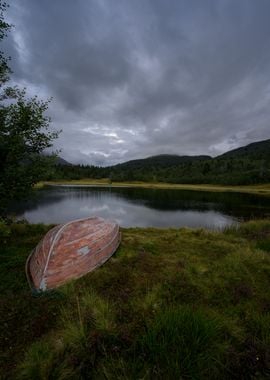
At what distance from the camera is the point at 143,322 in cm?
337

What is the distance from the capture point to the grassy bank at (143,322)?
2.50 m

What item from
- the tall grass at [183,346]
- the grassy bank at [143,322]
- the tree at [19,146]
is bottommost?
the grassy bank at [143,322]

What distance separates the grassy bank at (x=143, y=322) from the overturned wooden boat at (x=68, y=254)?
0.27 metres

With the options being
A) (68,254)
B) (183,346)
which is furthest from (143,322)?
(68,254)

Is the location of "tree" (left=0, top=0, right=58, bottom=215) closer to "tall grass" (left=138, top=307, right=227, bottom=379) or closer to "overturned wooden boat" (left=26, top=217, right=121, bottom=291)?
"overturned wooden boat" (left=26, top=217, right=121, bottom=291)

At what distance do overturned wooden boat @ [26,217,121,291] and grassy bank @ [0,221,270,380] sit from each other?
0.27m

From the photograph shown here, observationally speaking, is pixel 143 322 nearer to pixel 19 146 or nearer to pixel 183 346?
pixel 183 346

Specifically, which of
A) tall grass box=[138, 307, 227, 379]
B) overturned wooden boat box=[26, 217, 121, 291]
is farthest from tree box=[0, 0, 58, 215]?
tall grass box=[138, 307, 227, 379]

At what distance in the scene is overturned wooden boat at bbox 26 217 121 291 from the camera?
15.2 ft

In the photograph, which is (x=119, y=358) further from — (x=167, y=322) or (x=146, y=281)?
(x=146, y=281)

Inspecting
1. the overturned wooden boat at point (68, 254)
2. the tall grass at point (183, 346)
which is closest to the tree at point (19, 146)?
the overturned wooden boat at point (68, 254)

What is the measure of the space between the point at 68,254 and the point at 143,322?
2.63 meters

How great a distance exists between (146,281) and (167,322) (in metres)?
1.98

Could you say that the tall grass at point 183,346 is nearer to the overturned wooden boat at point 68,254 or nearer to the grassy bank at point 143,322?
the grassy bank at point 143,322
